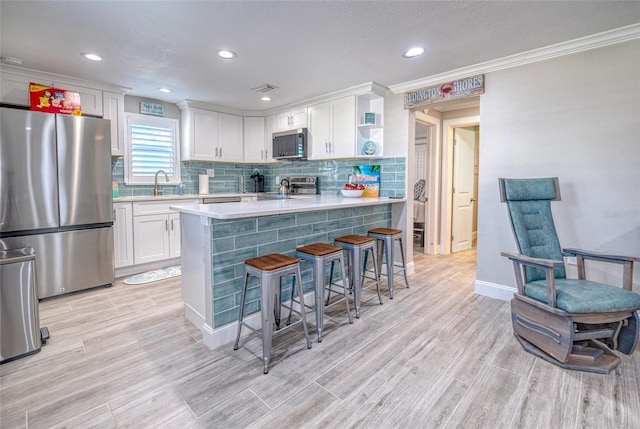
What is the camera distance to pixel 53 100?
10.5 ft

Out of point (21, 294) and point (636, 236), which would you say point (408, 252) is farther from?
point (21, 294)

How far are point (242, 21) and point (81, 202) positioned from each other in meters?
2.56

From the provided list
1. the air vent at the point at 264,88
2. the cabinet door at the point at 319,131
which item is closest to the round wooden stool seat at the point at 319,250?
the cabinet door at the point at 319,131

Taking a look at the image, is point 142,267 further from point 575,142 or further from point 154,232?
point 575,142

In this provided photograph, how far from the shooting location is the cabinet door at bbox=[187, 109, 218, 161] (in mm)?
4777

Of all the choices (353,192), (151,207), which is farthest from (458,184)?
(151,207)

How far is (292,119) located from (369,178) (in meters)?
1.65

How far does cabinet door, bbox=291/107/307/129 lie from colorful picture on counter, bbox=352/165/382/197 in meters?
1.13

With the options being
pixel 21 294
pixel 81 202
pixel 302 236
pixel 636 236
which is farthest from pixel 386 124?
pixel 21 294

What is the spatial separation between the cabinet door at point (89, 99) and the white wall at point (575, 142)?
4438mm

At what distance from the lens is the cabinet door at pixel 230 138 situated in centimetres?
512

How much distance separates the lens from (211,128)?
4.98 meters

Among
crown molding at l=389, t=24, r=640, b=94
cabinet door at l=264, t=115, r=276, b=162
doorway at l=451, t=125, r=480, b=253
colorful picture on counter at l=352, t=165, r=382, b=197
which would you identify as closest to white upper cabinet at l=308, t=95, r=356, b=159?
colorful picture on counter at l=352, t=165, r=382, b=197

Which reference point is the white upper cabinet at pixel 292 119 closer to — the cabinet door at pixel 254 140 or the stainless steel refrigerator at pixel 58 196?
the cabinet door at pixel 254 140
